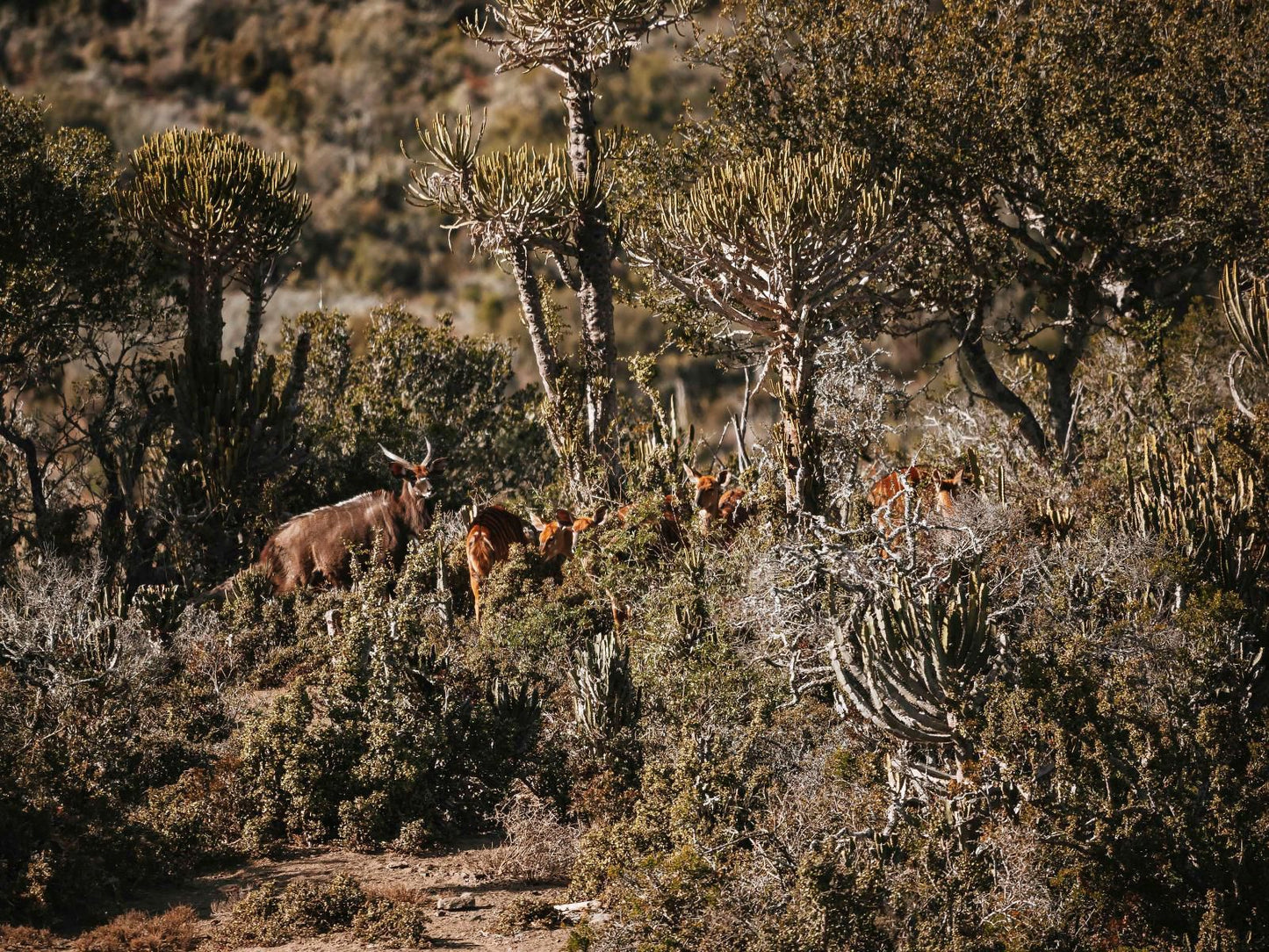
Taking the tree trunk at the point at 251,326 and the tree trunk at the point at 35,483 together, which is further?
the tree trunk at the point at 251,326

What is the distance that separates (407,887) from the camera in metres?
7.95

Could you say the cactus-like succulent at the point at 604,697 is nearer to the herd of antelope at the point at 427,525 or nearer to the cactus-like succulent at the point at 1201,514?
the herd of antelope at the point at 427,525

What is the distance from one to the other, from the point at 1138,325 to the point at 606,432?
17.8 ft

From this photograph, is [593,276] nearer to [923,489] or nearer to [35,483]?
[923,489]

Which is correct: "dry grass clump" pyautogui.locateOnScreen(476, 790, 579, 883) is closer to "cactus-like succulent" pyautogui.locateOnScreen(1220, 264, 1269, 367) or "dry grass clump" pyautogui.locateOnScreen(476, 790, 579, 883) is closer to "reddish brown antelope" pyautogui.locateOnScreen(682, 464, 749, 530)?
"reddish brown antelope" pyautogui.locateOnScreen(682, 464, 749, 530)

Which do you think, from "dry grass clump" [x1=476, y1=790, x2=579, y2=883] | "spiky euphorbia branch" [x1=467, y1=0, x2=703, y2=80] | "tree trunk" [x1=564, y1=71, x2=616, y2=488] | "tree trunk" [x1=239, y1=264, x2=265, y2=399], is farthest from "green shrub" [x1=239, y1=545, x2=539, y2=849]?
"spiky euphorbia branch" [x1=467, y1=0, x2=703, y2=80]

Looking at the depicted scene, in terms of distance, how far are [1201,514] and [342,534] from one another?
759 cm

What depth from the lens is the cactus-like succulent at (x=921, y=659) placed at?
742 cm

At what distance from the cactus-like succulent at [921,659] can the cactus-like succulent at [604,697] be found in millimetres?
1917

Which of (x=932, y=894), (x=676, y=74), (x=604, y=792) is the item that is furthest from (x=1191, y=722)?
(x=676, y=74)

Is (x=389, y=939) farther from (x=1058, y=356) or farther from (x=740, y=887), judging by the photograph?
(x=1058, y=356)

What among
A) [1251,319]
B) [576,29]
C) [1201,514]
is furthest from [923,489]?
[576,29]

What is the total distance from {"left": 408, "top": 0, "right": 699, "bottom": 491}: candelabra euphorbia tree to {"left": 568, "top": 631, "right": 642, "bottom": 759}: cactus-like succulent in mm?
4057

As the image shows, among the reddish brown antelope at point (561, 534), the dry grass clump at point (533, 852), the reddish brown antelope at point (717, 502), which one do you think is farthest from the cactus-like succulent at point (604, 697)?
the reddish brown antelope at point (561, 534)
